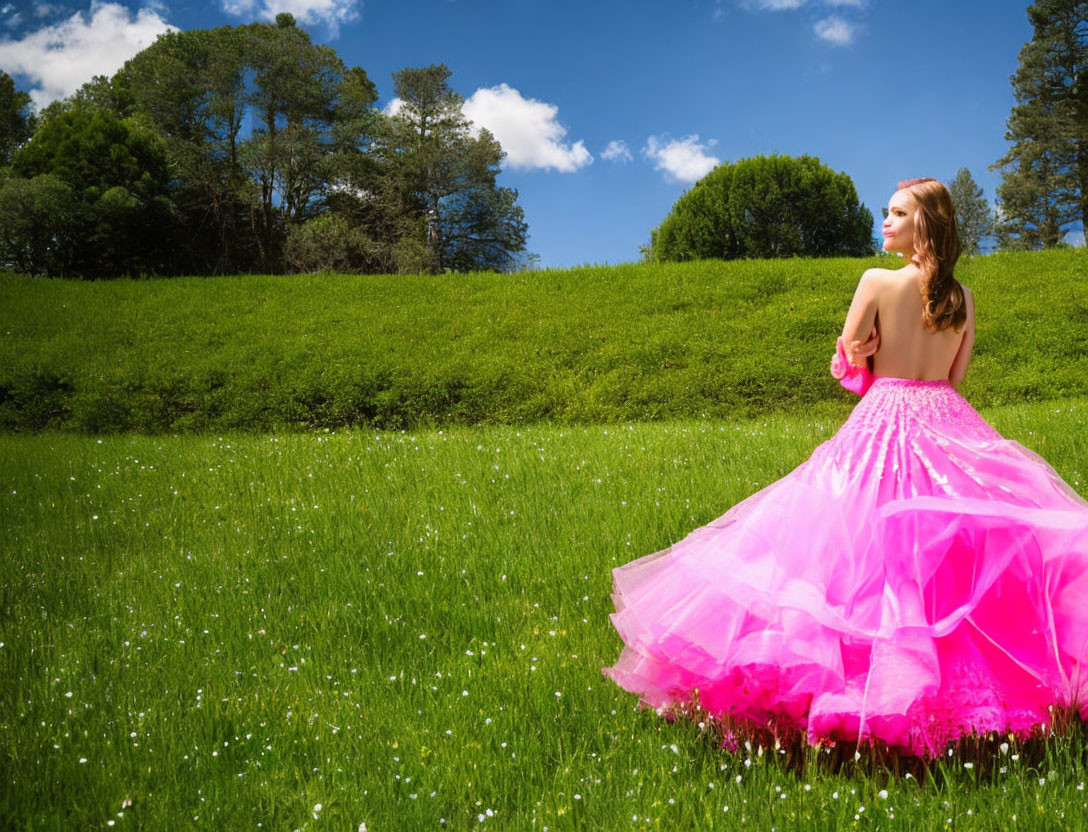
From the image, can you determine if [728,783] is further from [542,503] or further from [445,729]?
[542,503]

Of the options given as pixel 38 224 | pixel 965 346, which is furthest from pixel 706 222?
pixel 965 346

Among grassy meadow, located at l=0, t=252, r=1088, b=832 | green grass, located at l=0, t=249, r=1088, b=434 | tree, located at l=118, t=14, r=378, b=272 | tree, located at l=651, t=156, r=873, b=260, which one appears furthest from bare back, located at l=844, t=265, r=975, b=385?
tree, located at l=118, t=14, r=378, b=272

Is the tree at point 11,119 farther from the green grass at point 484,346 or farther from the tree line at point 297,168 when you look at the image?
the green grass at point 484,346

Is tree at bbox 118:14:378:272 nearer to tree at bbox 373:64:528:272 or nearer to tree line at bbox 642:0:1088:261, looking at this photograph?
tree at bbox 373:64:528:272

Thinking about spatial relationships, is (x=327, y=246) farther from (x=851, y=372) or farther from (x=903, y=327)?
(x=903, y=327)

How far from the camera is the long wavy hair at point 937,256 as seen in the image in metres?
4.15

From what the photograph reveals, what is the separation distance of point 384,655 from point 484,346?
11993 mm

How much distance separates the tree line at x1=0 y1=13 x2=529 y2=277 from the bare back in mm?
32546

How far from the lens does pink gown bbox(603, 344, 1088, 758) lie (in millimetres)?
3498

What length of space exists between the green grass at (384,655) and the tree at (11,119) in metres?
42.5

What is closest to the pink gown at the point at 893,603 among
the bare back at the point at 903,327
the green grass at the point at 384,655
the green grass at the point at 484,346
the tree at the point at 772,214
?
the bare back at the point at 903,327

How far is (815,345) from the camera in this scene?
16.4 meters

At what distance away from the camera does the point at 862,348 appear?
14.0 ft

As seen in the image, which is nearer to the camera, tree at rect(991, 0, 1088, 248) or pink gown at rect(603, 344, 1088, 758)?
pink gown at rect(603, 344, 1088, 758)
